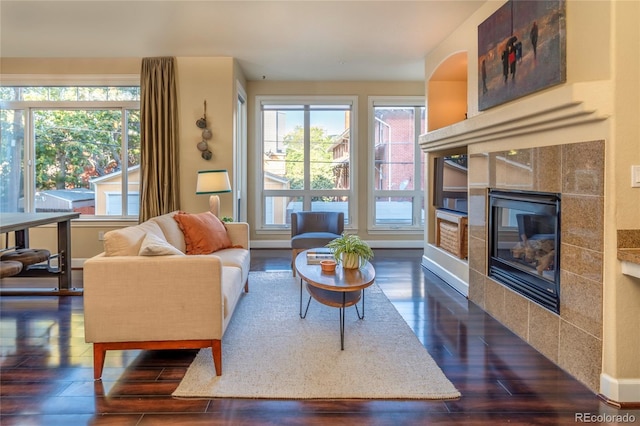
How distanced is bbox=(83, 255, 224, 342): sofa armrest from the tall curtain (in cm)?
301

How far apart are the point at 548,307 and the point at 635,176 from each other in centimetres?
100

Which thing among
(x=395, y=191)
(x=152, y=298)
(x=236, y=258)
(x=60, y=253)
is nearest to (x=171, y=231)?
(x=236, y=258)

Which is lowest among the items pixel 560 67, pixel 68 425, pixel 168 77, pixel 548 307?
pixel 68 425

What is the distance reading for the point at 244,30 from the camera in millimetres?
4285

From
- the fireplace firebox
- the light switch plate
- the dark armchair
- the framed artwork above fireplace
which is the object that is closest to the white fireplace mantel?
the framed artwork above fireplace

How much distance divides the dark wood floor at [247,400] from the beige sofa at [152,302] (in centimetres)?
23

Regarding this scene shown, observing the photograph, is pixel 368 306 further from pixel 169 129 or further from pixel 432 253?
pixel 169 129

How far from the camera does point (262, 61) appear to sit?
17.9ft

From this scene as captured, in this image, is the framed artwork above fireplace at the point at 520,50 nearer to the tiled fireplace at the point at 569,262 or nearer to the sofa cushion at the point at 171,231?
the tiled fireplace at the point at 569,262

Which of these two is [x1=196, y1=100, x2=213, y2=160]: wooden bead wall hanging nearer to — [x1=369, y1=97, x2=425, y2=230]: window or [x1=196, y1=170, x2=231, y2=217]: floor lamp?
[x1=196, y1=170, x2=231, y2=217]: floor lamp

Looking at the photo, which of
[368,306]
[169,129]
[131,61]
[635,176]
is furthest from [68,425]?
[131,61]

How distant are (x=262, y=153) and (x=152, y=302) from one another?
4658 millimetres

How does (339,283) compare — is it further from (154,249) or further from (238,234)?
(238,234)

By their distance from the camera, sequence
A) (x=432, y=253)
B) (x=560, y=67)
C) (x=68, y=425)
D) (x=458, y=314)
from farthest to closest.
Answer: (x=432, y=253)
(x=458, y=314)
(x=560, y=67)
(x=68, y=425)
